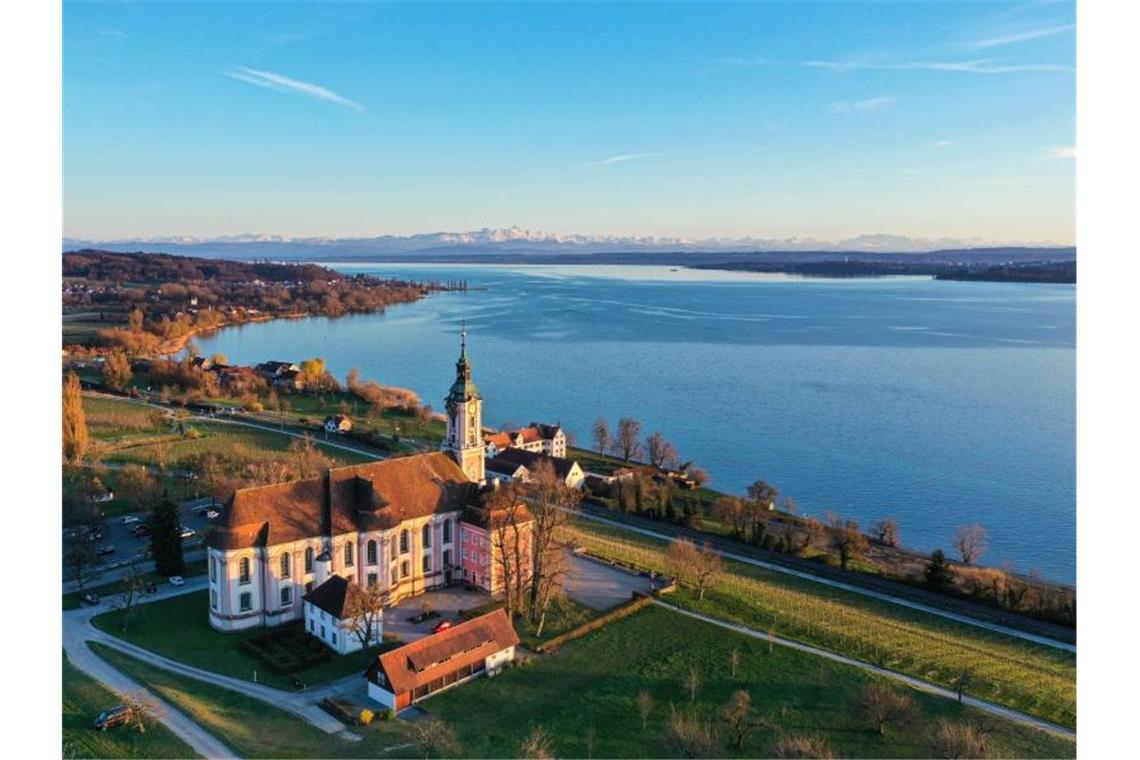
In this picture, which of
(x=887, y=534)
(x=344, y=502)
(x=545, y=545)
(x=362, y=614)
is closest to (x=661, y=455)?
(x=887, y=534)

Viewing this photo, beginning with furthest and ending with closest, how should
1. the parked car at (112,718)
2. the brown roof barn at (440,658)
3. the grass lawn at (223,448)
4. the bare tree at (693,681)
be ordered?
the grass lawn at (223,448) < the bare tree at (693,681) < the brown roof barn at (440,658) < the parked car at (112,718)

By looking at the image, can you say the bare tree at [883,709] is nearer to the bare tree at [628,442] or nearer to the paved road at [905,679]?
the paved road at [905,679]

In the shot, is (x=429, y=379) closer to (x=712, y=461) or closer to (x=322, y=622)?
(x=712, y=461)

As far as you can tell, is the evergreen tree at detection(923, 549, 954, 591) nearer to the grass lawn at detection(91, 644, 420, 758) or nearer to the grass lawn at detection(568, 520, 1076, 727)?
the grass lawn at detection(568, 520, 1076, 727)

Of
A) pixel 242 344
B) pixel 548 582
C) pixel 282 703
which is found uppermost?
pixel 242 344

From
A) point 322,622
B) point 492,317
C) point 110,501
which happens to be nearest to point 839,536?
point 322,622

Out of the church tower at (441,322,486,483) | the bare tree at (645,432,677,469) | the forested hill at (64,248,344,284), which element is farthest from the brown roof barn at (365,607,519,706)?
the forested hill at (64,248,344,284)

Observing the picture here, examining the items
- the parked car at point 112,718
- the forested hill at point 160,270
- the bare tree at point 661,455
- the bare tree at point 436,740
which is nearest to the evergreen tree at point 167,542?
the parked car at point 112,718
